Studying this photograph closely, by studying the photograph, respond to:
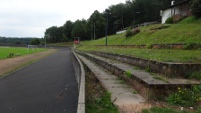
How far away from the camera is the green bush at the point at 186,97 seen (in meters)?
6.11

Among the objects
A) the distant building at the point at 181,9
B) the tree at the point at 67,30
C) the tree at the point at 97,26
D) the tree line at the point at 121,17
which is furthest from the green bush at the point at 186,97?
the tree at the point at 67,30

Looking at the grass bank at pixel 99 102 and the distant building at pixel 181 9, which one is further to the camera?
the distant building at pixel 181 9

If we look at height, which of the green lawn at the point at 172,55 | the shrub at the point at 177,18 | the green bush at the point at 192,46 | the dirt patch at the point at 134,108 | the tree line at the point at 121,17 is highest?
the tree line at the point at 121,17

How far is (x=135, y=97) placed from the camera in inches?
283

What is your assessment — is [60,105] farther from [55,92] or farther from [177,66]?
[177,66]

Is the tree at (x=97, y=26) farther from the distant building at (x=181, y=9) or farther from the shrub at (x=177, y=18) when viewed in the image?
the shrub at (x=177, y=18)

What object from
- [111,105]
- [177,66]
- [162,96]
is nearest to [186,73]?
[177,66]

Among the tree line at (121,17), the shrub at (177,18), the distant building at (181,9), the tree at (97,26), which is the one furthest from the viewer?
the tree at (97,26)

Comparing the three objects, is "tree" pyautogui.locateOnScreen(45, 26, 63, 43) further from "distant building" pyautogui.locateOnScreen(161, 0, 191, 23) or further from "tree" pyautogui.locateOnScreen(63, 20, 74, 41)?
"distant building" pyautogui.locateOnScreen(161, 0, 191, 23)

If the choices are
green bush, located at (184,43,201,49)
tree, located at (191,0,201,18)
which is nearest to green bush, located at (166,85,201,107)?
green bush, located at (184,43,201,49)

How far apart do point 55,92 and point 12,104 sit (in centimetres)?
238

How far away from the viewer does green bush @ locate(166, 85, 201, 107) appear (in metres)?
6.11

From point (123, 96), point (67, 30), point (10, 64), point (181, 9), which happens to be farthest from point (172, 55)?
point (67, 30)

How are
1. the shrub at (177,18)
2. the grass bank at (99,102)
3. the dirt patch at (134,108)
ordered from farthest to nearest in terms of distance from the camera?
1. the shrub at (177,18)
2. the grass bank at (99,102)
3. the dirt patch at (134,108)
